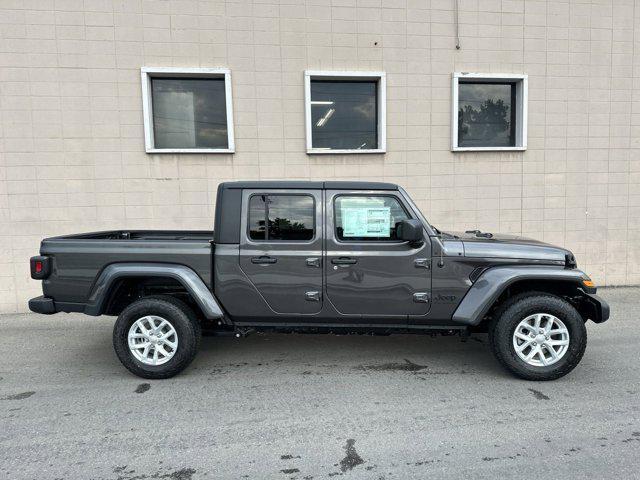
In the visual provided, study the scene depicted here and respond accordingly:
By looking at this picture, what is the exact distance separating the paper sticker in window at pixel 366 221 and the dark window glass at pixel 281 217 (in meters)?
0.35

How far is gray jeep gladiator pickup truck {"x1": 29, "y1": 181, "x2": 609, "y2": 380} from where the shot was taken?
3.80 meters

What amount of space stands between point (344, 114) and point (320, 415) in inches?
221

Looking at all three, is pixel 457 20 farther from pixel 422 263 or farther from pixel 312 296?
pixel 312 296

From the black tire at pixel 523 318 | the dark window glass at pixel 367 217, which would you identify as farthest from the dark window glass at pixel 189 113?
the black tire at pixel 523 318

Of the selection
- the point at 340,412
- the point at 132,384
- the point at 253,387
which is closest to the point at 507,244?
the point at 340,412

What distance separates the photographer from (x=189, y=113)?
724 centimetres

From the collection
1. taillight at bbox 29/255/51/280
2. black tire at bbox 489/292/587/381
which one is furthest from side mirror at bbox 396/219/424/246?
taillight at bbox 29/255/51/280

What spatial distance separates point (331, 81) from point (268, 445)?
6.21 m

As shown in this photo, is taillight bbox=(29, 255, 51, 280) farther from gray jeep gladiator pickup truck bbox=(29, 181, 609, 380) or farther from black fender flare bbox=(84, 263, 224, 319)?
black fender flare bbox=(84, 263, 224, 319)

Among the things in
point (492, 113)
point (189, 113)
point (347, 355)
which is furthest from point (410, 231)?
point (492, 113)

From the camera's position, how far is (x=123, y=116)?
682 centimetres

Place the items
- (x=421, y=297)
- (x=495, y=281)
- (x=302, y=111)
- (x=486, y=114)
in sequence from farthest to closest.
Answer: (x=486, y=114), (x=302, y=111), (x=421, y=297), (x=495, y=281)

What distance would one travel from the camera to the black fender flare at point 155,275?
382 centimetres

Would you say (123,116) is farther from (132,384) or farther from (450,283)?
(450,283)
